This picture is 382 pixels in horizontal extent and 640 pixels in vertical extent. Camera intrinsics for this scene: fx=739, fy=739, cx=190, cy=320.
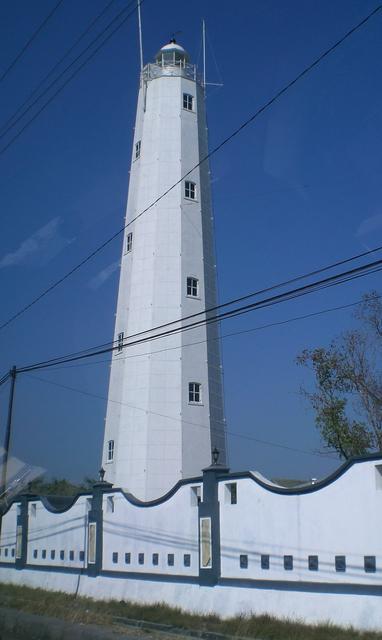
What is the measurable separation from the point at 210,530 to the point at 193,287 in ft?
39.3

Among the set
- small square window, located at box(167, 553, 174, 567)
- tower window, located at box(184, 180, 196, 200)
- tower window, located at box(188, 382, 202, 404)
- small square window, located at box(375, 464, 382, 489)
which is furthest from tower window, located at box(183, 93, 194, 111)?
small square window, located at box(375, 464, 382, 489)

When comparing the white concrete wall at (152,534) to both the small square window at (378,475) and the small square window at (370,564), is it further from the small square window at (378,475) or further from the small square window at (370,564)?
the small square window at (378,475)

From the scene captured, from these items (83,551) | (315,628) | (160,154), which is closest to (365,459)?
(315,628)

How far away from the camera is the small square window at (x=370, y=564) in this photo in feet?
45.9

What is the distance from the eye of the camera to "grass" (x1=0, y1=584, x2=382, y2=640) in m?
14.2

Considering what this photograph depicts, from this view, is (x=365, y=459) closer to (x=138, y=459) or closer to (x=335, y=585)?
(x=335, y=585)

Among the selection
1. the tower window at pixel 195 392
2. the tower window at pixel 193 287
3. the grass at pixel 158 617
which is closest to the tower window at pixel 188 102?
the tower window at pixel 193 287

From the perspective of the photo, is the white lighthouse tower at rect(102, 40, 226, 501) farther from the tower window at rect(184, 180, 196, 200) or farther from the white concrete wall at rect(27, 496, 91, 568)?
the white concrete wall at rect(27, 496, 91, 568)

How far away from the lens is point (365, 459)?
48.0ft

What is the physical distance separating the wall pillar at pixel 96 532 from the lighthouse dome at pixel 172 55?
728 inches

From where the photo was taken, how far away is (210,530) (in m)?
18.4

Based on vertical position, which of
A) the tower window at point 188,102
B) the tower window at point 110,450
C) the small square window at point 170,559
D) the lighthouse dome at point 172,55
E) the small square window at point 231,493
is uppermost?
the lighthouse dome at point 172,55

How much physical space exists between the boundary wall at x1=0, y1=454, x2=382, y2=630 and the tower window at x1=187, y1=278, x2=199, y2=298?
8453 mm

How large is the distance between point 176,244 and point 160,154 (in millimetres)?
3907
